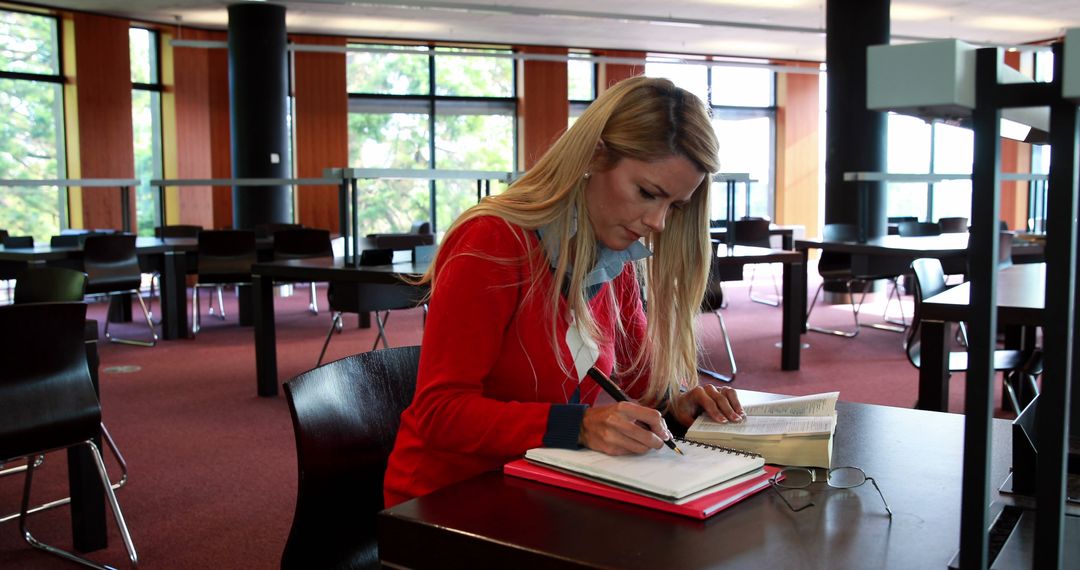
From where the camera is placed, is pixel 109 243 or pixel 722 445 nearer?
pixel 722 445

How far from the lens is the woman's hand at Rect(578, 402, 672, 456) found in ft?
3.96

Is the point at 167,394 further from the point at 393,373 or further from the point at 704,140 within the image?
the point at 704,140

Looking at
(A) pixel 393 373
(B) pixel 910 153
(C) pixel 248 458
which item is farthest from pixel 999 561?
(B) pixel 910 153

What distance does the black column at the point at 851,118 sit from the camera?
27.8 ft

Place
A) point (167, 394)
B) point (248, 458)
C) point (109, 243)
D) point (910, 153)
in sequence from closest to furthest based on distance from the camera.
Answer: point (248, 458)
point (167, 394)
point (109, 243)
point (910, 153)

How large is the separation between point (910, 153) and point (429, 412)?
42.3ft

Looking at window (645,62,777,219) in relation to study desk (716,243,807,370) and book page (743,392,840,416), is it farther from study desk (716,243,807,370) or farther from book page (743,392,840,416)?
book page (743,392,840,416)

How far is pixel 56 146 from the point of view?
31.7 ft

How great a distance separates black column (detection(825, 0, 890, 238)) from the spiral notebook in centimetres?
769

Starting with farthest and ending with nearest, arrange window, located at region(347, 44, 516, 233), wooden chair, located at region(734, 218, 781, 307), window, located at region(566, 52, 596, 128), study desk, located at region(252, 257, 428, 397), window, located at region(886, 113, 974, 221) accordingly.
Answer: window, located at region(886, 113, 974, 221), window, located at region(566, 52, 596, 128), window, located at region(347, 44, 516, 233), wooden chair, located at region(734, 218, 781, 307), study desk, located at region(252, 257, 428, 397)

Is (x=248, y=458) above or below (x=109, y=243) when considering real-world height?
below

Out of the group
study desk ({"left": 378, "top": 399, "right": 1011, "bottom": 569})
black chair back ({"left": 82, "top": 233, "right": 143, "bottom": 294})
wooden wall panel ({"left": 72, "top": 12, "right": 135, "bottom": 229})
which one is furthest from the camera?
wooden wall panel ({"left": 72, "top": 12, "right": 135, "bottom": 229})

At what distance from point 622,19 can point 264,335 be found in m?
6.35

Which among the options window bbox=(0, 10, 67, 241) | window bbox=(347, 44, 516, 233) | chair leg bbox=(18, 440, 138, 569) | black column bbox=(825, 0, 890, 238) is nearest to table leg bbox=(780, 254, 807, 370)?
black column bbox=(825, 0, 890, 238)
